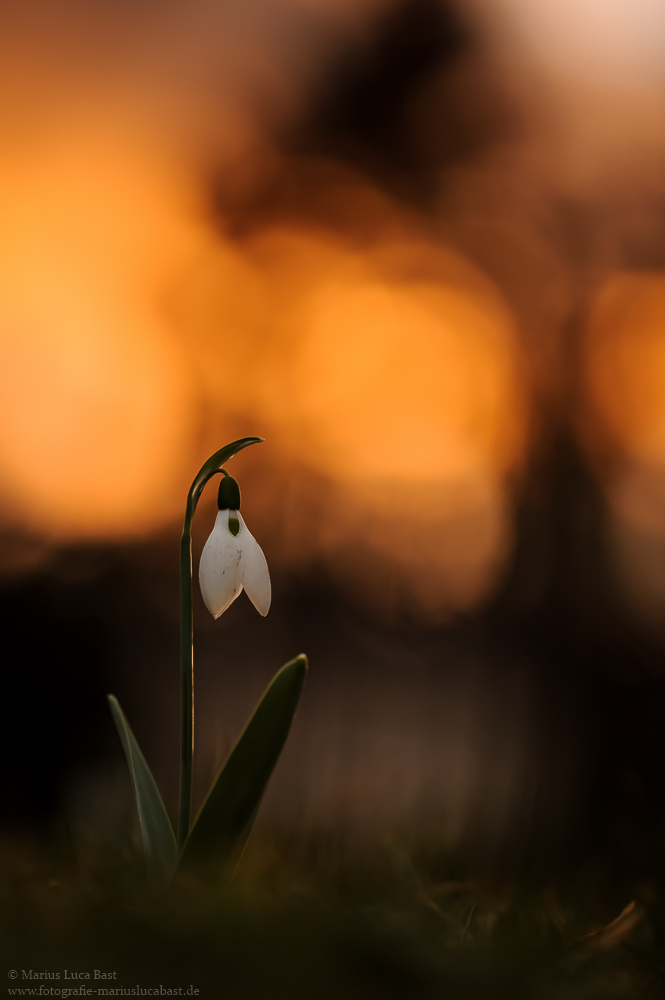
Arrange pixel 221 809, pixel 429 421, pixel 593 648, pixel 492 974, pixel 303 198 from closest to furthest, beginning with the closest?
pixel 492 974 → pixel 221 809 → pixel 593 648 → pixel 429 421 → pixel 303 198

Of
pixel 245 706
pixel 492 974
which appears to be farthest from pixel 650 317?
pixel 492 974

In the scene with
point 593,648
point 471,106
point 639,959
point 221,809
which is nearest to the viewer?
point 639,959

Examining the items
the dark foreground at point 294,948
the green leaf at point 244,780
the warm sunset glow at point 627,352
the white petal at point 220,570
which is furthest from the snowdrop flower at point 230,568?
the warm sunset glow at point 627,352

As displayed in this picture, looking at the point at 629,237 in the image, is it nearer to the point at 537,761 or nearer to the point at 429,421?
the point at 429,421

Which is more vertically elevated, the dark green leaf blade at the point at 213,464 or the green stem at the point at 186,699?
the dark green leaf blade at the point at 213,464

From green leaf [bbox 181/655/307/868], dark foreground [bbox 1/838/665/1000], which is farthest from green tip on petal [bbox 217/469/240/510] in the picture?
dark foreground [bbox 1/838/665/1000]

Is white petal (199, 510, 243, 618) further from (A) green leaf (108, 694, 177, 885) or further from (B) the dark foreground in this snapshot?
(B) the dark foreground

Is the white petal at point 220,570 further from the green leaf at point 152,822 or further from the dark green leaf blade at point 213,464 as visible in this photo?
the green leaf at point 152,822

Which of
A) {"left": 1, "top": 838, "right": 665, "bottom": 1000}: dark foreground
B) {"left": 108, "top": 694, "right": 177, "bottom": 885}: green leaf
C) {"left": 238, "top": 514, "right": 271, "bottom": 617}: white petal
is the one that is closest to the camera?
{"left": 1, "top": 838, "right": 665, "bottom": 1000}: dark foreground
